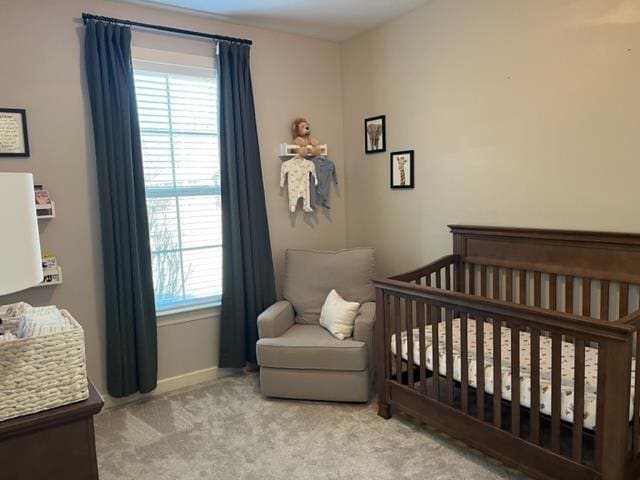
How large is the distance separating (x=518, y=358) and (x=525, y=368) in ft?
0.48

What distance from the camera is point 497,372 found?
6.93 feet

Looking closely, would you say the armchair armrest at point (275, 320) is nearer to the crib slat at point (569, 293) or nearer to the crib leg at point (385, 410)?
the crib leg at point (385, 410)

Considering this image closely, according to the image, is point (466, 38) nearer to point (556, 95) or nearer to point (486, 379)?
point (556, 95)

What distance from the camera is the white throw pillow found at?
3.00m

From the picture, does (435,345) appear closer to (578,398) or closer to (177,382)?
(578,398)

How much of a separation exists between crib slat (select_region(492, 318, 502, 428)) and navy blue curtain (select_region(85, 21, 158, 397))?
2049 millimetres

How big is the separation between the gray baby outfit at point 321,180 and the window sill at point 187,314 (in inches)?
43.5

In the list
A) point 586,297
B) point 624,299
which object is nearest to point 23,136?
point 586,297

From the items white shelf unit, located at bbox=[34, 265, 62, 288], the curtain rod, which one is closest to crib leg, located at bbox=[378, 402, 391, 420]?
white shelf unit, located at bbox=[34, 265, 62, 288]

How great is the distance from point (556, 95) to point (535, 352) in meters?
1.41

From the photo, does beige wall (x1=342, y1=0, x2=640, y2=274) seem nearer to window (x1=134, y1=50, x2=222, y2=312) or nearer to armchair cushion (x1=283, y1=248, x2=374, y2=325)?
armchair cushion (x1=283, y1=248, x2=374, y2=325)

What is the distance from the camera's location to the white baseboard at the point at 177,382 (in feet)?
10.0

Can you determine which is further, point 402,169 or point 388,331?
point 402,169

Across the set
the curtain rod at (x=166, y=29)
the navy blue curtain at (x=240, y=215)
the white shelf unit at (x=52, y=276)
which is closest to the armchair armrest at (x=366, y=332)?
the navy blue curtain at (x=240, y=215)
